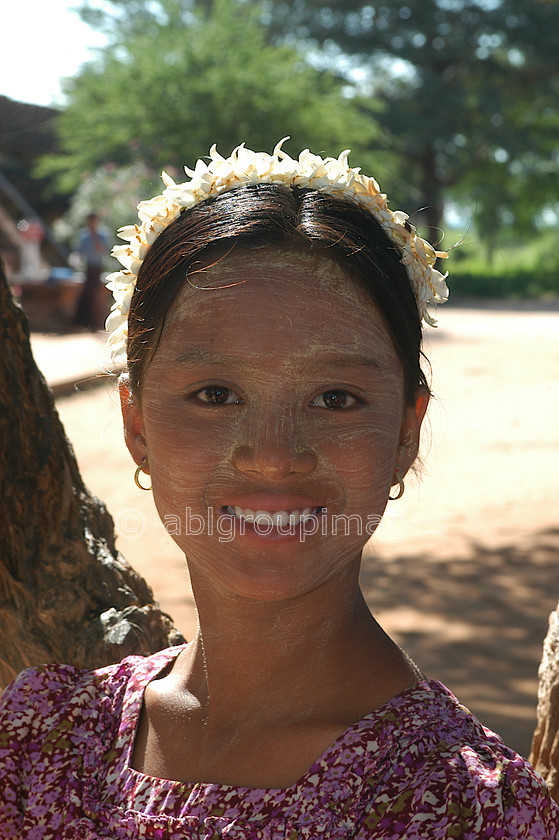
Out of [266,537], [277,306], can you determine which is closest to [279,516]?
[266,537]

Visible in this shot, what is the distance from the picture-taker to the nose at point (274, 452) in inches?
50.6

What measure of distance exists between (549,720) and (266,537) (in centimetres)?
113

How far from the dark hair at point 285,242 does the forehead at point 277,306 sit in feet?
0.07

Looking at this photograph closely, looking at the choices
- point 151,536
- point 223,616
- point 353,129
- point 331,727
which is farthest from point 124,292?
point 353,129

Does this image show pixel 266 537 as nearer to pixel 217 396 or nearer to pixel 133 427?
pixel 217 396

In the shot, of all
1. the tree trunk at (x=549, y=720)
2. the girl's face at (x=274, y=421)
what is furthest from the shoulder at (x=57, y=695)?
the tree trunk at (x=549, y=720)

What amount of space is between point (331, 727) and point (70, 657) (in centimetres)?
83

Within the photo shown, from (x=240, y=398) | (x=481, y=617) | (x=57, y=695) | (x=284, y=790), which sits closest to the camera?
(x=284, y=790)

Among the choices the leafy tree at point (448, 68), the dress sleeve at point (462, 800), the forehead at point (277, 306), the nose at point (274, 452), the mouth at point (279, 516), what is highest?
the leafy tree at point (448, 68)

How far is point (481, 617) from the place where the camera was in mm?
4852

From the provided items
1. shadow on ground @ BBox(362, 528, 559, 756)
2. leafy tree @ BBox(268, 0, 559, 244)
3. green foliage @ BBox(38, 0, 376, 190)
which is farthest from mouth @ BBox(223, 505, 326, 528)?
leafy tree @ BBox(268, 0, 559, 244)

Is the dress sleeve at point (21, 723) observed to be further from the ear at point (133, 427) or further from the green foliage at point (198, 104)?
the green foliage at point (198, 104)

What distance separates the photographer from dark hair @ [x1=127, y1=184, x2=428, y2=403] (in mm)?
1379

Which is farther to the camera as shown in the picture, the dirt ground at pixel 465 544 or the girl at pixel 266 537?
the dirt ground at pixel 465 544
